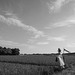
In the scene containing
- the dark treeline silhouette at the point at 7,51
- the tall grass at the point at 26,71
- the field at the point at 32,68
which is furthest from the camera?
the dark treeline silhouette at the point at 7,51

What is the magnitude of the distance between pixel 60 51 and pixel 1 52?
98558 millimetres

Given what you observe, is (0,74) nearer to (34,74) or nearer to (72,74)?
(34,74)

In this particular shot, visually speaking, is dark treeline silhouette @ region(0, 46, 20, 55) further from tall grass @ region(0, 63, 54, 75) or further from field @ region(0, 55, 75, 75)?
tall grass @ region(0, 63, 54, 75)

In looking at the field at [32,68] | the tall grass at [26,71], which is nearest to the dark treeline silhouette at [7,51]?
the field at [32,68]

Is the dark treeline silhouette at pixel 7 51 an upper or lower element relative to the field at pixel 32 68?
upper

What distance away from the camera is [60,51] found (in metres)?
13.7

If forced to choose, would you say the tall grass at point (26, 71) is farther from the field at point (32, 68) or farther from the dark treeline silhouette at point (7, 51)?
the dark treeline silhouette at point (7, 51)

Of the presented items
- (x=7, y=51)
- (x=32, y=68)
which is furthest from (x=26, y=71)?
(x=7, y=51)

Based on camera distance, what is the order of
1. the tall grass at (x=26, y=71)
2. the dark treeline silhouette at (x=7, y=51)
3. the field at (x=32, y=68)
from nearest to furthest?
the tall grass at (x=26, y=71) → the field at (x=32, y=68) → the dark treeline silhouette at (x=7, y=51)

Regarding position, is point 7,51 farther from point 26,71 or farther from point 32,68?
point 26,71

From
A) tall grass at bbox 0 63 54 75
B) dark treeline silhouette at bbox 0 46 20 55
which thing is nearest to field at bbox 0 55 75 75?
tall grass at bbox 0 63 54 75

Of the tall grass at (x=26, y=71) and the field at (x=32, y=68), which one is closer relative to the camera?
the tall grass at (x=26, y=71)

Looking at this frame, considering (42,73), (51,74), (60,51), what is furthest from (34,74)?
(60,51)

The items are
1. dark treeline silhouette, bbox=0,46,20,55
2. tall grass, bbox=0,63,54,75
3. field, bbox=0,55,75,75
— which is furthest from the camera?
dark treeline silhouette, bbox=0,46,20,55
